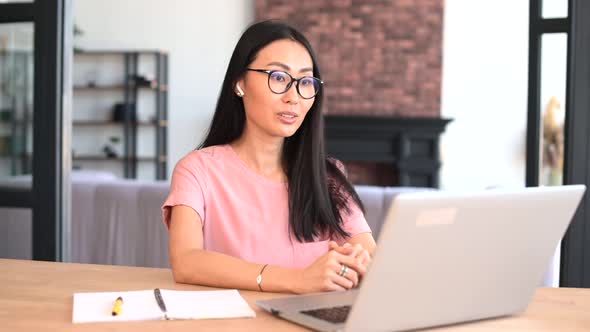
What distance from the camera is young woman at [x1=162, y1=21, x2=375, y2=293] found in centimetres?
184

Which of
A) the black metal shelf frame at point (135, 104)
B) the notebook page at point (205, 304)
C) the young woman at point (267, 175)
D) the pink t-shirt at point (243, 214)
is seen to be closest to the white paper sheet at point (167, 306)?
the notebook page at point (205, 304)

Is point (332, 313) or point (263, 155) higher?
point (263, 155)

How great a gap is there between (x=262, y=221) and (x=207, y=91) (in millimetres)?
6528

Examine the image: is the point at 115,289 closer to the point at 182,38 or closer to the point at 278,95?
the point at 278,95

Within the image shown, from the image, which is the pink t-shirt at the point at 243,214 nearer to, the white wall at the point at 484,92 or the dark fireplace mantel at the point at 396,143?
the dark fireplace mantel at the point at 396,143

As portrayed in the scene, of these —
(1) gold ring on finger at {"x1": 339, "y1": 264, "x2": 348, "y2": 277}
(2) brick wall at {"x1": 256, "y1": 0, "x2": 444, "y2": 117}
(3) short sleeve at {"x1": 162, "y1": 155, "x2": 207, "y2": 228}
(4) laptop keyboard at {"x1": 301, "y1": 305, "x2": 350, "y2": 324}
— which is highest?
(2) brick wall at {"x1": 256, "y1": 0, "x2": 444, "y2": 117}

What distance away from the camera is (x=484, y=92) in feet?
25.9

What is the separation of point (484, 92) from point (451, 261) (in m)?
6.99

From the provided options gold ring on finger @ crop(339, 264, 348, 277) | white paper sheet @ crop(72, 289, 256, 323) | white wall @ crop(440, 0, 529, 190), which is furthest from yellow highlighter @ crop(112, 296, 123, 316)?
white wall @ crop(440, 0, 529, 190)

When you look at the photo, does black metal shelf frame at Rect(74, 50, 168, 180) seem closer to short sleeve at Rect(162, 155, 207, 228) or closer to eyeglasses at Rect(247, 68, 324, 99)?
short sleeve at Rect(162, 155, 207, 228)

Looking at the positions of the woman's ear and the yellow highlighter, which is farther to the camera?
the woman's ear

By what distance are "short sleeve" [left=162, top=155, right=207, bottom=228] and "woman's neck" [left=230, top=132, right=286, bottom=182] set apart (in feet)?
0.45

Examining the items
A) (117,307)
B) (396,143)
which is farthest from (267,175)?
(396,143)

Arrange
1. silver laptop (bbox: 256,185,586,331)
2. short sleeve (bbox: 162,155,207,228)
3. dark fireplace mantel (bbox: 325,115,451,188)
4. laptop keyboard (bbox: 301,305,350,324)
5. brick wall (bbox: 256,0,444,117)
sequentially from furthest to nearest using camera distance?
brick wall (bbox: 256,0,444,117)
dark fireplace mantel (bbox: 325,115,451,188)
short sleeve (bbox: 162,155,207,228)
laptop keyboard (bbox: 301,305,350,324)
silver laptop (bbox: 256,185,586,331)
